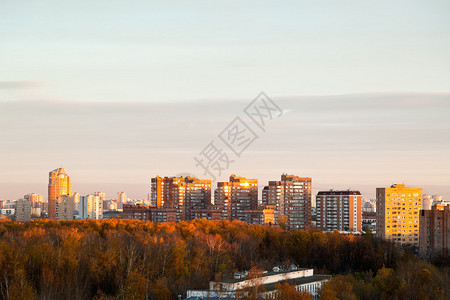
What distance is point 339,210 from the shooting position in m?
48.0

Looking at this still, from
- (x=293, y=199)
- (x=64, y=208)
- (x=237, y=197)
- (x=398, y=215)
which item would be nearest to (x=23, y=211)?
(x=64, y=208)

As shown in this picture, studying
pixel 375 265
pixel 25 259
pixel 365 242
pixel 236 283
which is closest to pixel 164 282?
pixel 236 283

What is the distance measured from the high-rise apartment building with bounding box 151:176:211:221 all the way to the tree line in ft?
56.4

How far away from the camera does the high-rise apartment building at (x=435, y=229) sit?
34.1m

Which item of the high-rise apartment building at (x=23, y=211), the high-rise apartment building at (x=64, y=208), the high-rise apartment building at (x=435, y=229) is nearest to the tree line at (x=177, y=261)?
the high-rise apartment building at (x=435, y=229)

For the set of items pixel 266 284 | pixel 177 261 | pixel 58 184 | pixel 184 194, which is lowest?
pixel 266 284

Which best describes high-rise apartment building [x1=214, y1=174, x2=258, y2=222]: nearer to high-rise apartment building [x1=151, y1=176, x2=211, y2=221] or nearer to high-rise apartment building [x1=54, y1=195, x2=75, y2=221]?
high-rise apartment building [x1=151, y1=176, x2=211, y2=221]

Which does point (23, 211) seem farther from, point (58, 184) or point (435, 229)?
point (435, 229)

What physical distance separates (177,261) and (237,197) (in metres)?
29.7

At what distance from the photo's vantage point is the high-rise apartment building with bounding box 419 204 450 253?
3409 cm

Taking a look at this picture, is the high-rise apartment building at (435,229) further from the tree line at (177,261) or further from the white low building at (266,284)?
the white low building at (266,284)

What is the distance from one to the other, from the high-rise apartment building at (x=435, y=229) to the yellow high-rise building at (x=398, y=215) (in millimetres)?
3013

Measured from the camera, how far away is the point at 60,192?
73.1 meters

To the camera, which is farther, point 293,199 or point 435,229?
point 293,199
